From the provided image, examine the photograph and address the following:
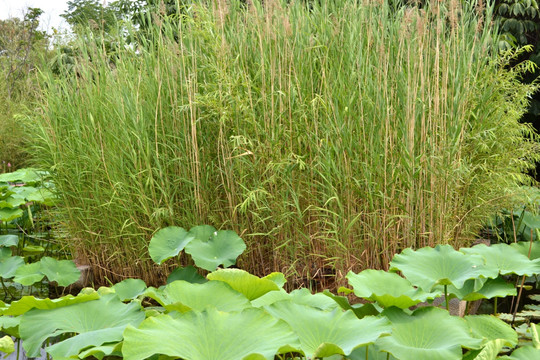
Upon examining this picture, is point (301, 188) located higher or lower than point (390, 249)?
higher

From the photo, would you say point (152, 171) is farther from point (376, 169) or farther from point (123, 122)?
point (376, 169)

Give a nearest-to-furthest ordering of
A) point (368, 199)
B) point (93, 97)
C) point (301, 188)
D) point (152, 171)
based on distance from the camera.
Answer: point (368, 199)
point (301, 188)
point (152, 171)
point (93, 97)

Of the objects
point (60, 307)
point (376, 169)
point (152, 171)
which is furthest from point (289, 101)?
point (60, 307)

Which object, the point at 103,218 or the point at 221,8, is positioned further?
the point at 103,218

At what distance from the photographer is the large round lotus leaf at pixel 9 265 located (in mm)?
2994

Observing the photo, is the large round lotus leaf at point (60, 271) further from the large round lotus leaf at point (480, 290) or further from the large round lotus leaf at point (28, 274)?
the large round lotus leaf at point (480, 290)

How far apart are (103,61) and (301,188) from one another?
1.58m

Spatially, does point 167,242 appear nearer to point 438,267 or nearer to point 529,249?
point 438,267

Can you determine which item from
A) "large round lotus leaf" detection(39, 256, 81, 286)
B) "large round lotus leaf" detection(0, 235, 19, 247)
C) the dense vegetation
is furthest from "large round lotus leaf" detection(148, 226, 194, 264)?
"large round lotus leaf" detection(0, 235, 19, 247)

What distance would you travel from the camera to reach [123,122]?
306 cm

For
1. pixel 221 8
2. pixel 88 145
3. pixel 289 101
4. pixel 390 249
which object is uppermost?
pixel 221 8

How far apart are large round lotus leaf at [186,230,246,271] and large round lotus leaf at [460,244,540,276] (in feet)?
3.59

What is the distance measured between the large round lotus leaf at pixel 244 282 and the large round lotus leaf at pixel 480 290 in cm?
72

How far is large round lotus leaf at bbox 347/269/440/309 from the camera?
174cm
